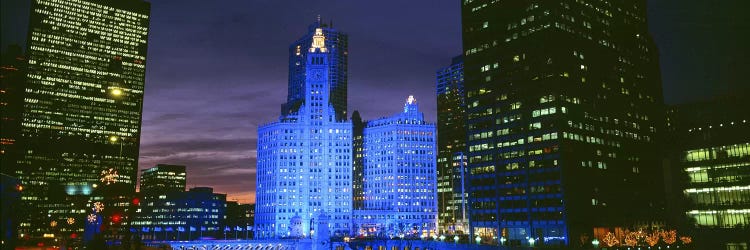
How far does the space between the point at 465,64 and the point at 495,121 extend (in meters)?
22.4

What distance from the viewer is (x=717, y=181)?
12462 centimetres

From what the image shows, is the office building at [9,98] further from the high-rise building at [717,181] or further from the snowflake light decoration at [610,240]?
the high-rise building at [717,181]

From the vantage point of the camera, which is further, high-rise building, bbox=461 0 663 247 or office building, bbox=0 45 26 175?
office building, bbox=0 45 26 175

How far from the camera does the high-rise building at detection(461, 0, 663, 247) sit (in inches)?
6161

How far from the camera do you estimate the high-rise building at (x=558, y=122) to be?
15650 centimetres

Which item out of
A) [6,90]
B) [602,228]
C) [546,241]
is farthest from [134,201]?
[6,90]

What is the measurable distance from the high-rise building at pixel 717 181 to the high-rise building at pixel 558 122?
1004 inches

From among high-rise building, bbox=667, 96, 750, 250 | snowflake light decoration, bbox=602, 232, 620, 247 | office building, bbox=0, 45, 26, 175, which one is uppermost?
office building, bbox=0, 45, 26, 175

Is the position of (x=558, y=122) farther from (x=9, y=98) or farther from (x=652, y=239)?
(x=9, y=98)

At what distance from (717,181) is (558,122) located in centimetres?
4233

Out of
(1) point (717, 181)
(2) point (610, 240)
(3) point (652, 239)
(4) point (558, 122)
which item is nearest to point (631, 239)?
(3) point (652, 239)

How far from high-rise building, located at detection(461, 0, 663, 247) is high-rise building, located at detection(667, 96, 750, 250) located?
2550cm

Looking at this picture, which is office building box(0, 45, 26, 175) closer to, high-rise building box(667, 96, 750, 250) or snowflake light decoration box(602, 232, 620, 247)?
snowflake light decoration box(602, 232, 620, 247)

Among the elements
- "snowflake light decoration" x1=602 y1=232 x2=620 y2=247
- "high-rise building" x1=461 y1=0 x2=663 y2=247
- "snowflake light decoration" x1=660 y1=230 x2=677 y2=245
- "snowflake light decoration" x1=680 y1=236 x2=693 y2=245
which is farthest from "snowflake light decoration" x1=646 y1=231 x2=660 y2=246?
"high-rise building" x1=461 y1=0 x2=663 y2=247
